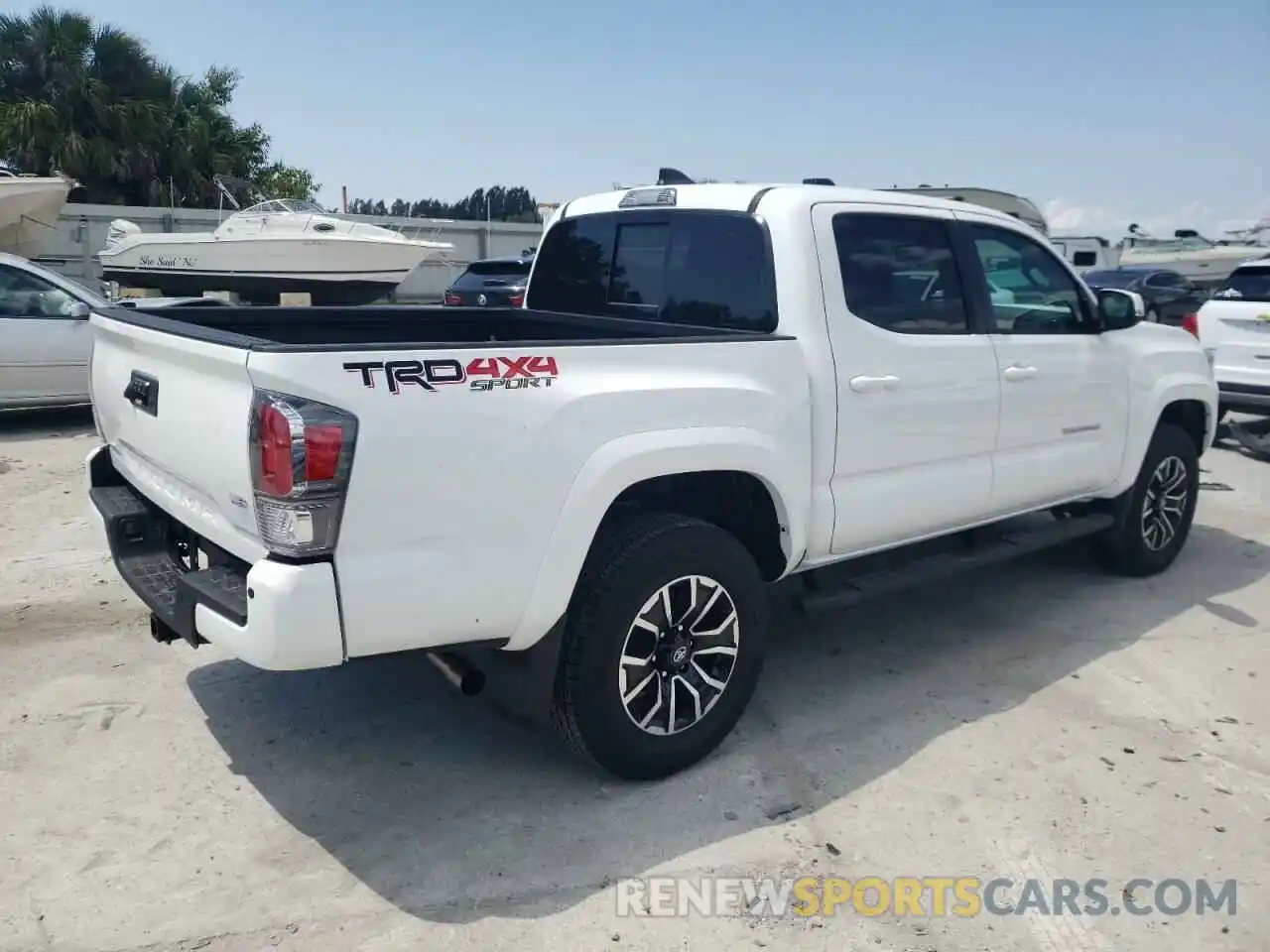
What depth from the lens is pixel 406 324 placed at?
477 centimetres

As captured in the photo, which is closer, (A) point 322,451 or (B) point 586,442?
(A) point 322,451

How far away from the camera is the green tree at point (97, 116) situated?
2431 centimetres

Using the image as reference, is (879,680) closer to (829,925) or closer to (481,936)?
(829,925)

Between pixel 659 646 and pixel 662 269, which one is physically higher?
pixel 662 269

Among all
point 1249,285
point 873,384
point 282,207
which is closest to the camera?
point 873,384

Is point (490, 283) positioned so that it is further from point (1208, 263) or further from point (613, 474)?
point (1208, 263)

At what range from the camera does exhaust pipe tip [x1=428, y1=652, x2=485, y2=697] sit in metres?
3.23

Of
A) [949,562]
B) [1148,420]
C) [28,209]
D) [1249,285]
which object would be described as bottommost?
[949,562]

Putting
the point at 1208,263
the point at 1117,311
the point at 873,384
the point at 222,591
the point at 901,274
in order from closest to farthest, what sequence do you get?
the point at 222,591
the point at 873,384
the point at 901,274
the point at 1117,311
the point at 1208,263

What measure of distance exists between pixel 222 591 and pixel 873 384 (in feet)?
7.78

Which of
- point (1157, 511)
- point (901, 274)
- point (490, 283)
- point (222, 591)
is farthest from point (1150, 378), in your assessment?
point (490, 283)

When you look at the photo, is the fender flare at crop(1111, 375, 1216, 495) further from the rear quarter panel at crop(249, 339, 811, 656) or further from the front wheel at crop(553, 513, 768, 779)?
the rear quarter panel at crop(249, 339, 811, 656)

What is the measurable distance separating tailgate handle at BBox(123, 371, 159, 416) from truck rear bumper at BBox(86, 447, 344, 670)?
36cm

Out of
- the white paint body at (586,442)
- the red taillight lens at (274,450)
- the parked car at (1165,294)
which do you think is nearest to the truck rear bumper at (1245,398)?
the white paint body at (586,442)
